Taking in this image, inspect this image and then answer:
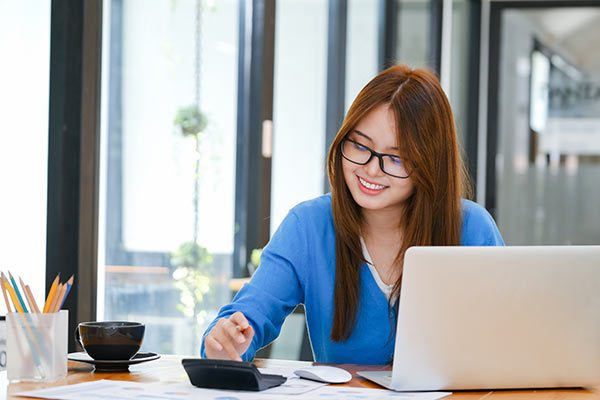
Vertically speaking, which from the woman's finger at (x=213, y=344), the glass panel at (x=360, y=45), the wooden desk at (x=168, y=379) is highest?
the glass panel at (x=360, y=45)

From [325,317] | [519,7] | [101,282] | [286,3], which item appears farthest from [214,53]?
[519,7]

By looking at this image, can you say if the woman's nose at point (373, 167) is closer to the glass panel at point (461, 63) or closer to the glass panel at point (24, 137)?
the glass panel at point (24, 137)

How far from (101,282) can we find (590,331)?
5.11ft

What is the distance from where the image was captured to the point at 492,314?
4.92 feet

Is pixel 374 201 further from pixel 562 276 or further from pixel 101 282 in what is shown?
pixel 101 282

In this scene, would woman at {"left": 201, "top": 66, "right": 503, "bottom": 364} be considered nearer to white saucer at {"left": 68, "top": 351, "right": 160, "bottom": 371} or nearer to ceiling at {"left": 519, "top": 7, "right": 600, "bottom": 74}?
white saucer at {"left": 68, "top": 351, "right": 160, "bottom": 371}

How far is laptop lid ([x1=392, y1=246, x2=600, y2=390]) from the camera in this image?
58.4 inches

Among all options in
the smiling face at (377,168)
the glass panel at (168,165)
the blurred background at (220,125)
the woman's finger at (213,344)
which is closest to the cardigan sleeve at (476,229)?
the smiling face at (377,168)

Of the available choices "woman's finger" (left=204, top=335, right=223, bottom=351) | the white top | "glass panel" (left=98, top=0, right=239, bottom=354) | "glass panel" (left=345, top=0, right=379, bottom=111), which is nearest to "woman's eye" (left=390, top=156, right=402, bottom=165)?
the white top

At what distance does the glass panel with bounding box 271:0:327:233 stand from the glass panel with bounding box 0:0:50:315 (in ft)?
5.54

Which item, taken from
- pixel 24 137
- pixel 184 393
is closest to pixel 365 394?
pixel 184 393

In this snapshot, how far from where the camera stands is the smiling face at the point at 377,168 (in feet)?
6.26

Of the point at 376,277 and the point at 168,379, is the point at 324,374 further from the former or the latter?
the point at 376,277

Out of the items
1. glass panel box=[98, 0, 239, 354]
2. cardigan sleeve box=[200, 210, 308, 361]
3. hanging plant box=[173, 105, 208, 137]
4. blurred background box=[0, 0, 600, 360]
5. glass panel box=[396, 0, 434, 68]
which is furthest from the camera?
glass panel box=[396, 0, 434, 68]
